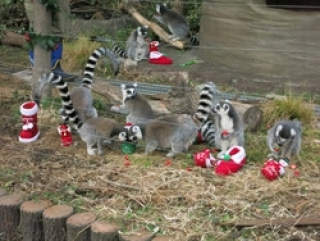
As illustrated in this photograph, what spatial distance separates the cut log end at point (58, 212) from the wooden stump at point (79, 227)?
0.20 ft

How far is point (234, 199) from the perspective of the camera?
364cm

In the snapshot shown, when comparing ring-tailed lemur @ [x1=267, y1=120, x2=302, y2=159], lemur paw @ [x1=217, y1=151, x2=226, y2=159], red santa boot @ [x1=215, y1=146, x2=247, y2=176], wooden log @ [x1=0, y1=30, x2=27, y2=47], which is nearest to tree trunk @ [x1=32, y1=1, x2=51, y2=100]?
lemur paw @ [x1=217, y1=151, x2=226, y2=159]

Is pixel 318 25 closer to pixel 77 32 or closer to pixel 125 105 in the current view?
pixel 125 105

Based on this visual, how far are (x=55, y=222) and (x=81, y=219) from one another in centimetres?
17

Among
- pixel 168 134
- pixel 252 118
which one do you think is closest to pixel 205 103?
pixel 168 134

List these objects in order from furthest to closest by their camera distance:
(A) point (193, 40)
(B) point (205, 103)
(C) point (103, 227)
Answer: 1. (A) point (193, 40)
2. (B) point (205, 103)
3. (C) point (103, 227)

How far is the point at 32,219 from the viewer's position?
3.58 meters

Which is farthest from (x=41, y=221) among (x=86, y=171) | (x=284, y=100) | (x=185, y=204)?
(x=284, y=100)

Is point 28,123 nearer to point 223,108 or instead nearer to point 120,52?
point 223,108

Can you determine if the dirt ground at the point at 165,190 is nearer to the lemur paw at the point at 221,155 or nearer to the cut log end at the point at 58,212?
the cut log end at the point at 58,212

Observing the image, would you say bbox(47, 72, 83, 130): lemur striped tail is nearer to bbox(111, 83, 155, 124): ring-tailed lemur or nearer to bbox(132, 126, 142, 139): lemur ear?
bbox(111, 83, 155, 124): ring-tailed lemur

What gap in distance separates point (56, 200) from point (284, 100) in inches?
98.2

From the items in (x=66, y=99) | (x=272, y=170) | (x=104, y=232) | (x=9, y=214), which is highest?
(x=66, y=99)

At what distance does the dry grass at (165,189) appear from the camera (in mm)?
3377
